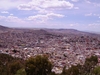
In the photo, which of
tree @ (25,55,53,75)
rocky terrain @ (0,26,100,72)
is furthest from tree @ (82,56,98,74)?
tree @ (25,55,53,75)

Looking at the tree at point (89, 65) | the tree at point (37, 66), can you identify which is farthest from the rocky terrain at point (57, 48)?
the tree at point (37, 66)

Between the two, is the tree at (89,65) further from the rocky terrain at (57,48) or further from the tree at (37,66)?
the tree at (37,66)

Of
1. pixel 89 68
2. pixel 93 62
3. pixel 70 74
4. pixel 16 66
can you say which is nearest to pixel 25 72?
pixel 70 74

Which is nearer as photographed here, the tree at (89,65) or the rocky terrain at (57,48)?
the tree at (89,65)

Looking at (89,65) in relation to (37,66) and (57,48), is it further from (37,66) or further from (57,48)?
(57,48)

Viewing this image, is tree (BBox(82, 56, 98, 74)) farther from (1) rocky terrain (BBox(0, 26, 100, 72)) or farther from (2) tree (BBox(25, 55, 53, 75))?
(2) tree (BBox(25, 55, 53, 75))

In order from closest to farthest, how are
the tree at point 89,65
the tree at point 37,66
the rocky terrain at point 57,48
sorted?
the tree at point 37,66 → the tree at point 89,65 → the rocky terrain at point 57,48

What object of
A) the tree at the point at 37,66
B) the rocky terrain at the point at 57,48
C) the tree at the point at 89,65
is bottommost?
the rocky terrain at the point at 57,48

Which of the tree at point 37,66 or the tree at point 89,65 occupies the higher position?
the tree at point 37,66
